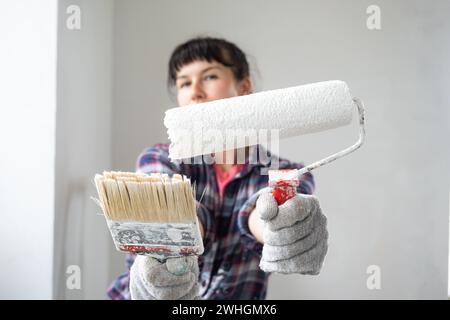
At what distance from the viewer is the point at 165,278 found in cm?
62

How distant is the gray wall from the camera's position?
1.35m

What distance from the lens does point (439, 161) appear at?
4.56 ft

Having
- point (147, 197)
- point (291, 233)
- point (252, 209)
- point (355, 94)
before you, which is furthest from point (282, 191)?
point (355, 94)

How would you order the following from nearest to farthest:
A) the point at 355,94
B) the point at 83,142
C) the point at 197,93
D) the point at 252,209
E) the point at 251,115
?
the point at 251,115 < the point at 252,209 < the point at 197,93 < the point at 83,142 < the point at 355,94

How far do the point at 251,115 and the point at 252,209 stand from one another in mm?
352

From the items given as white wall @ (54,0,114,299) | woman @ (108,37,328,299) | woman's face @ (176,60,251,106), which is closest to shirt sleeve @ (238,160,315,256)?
woman @ (108,37,328,299)

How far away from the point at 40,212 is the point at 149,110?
0.43 meters

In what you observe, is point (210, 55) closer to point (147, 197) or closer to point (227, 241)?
point (227, 241)

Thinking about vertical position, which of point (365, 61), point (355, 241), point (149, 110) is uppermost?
point (365, 61)

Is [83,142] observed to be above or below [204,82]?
below

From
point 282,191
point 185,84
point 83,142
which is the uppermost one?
point 185,84

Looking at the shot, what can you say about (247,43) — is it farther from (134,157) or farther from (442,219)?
(442,219)

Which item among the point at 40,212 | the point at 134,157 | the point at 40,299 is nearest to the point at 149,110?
the point at 134,157

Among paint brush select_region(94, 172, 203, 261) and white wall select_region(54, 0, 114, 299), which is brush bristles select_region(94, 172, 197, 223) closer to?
paint brush select_region(94, 172, 203, 261)
